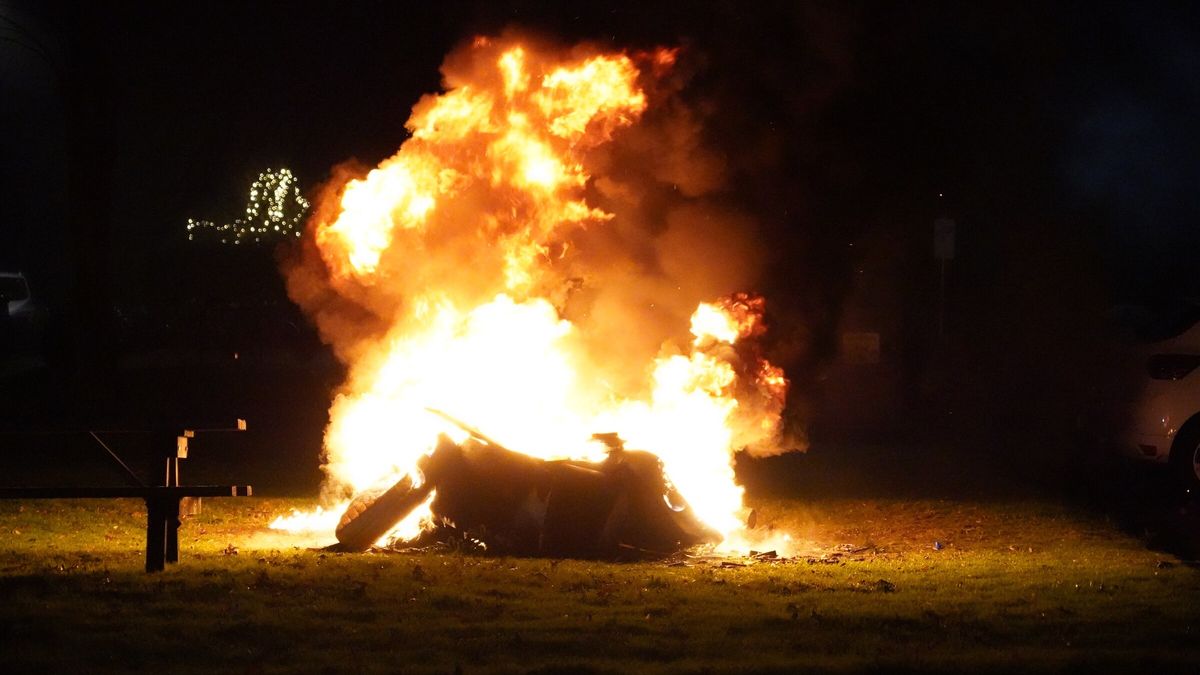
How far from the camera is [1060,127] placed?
923 inches

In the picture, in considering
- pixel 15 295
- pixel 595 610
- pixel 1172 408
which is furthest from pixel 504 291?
pixel 15 295

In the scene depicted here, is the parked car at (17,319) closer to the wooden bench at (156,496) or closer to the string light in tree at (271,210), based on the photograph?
the string light in tree at (271,210)

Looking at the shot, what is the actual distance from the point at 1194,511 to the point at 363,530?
23.3 ft

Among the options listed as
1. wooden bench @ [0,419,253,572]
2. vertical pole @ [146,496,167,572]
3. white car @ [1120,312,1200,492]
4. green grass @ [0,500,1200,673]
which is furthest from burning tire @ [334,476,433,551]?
white car @ [1120,312,1200,492]

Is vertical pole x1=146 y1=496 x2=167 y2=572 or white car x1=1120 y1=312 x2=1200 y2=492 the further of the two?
white car x1=1120 y1=312 x2=1200 y2=492

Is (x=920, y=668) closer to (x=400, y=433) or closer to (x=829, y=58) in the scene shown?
(x=400, y=433)

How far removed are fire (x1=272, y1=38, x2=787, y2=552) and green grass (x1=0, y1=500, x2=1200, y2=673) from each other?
64.3 inches

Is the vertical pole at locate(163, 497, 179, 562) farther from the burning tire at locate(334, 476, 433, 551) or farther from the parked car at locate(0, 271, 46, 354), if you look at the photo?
the parked car at locate(0, 271, 46, 354)

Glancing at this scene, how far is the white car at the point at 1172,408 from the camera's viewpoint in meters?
13.6

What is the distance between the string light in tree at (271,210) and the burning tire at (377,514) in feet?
144

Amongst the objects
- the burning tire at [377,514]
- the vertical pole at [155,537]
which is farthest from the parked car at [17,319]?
the vertical pole at [155,537]

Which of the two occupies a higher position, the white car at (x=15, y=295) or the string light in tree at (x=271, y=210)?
the string light in tree at (x=271, y=210)

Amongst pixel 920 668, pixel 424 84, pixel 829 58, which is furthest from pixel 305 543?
pixel 424 84

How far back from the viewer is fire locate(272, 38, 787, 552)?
518 inches
